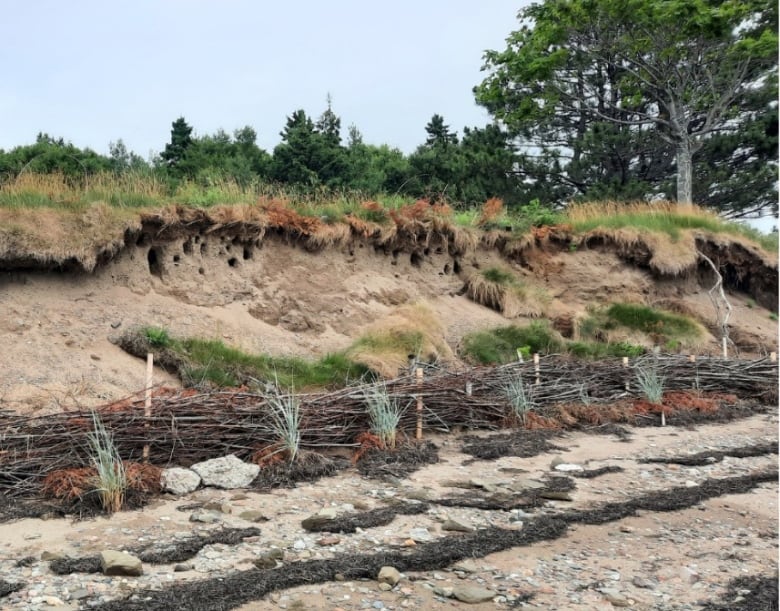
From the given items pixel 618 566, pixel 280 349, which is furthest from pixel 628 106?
pixel 618 566

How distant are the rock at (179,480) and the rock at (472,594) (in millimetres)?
2799

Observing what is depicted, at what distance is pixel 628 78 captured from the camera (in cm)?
2098

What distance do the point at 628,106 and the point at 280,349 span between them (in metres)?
15.9

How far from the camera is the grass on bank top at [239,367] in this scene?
9.48m

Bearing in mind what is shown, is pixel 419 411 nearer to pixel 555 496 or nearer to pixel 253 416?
pixel 253 416

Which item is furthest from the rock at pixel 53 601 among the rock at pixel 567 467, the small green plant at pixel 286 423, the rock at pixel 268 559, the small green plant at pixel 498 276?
the small green plant at pixel 498 276

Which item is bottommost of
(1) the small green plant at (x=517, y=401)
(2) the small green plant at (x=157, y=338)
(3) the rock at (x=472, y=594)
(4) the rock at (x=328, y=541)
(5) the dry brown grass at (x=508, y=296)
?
(3) the rock at (x=472, y=594)

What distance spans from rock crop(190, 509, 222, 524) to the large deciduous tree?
1663 cm

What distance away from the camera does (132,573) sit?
4.21 meters

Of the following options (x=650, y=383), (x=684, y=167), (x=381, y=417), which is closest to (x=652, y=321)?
(x=650, y=383)

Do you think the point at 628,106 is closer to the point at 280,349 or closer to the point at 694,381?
the point at 694,381

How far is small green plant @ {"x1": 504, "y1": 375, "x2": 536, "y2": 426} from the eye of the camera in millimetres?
9352

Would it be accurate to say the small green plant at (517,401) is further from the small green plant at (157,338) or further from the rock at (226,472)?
the small green plant at (157,338)

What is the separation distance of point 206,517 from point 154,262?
6.95 meters
